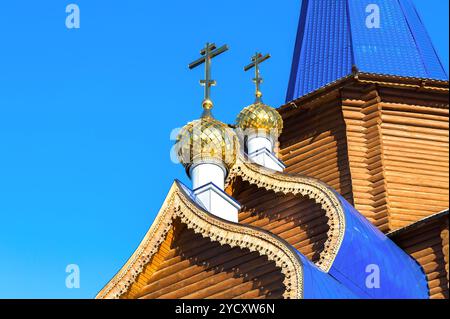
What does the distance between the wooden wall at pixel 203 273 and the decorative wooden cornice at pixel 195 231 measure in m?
0.08

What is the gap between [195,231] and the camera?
14.2m

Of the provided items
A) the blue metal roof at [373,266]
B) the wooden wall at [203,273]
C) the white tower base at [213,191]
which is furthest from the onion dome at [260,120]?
the wooden wall at [203,273]

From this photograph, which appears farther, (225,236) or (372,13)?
(372,13)

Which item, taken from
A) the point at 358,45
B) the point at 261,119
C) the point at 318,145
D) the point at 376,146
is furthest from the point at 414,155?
the point at 358,45

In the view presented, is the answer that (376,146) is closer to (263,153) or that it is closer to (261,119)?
(263,153)

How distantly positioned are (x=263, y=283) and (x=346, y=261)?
1448mm

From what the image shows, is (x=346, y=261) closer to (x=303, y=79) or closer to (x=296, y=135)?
(x=296, y=135)

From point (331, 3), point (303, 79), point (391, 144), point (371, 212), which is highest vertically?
point (331, 3)

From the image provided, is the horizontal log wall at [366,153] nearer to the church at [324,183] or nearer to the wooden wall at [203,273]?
the church at [324,183]

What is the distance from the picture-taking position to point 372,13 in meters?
20.5

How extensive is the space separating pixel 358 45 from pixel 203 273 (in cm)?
713
